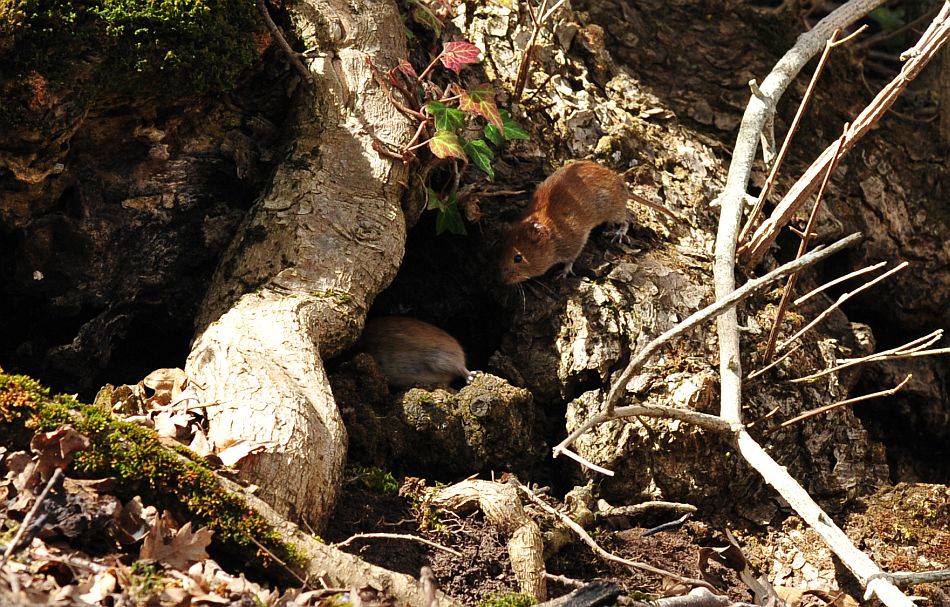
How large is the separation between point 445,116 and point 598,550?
2308 mm

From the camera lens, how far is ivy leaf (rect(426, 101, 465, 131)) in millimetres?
4738

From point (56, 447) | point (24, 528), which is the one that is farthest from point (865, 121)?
point (24, 528)

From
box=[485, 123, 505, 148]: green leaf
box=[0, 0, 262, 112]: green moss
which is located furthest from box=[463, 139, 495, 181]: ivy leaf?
box=[0, 0, 262, 112]: green moss

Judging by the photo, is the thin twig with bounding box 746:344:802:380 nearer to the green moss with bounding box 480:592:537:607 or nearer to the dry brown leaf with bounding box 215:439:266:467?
the green moss with bounding box 480:592:537:607

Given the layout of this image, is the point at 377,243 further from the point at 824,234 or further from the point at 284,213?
the point at 824,234

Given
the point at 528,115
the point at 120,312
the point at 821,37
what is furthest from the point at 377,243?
the point at 821,37

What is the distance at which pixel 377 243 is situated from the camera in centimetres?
449

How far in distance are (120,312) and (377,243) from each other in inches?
50.6

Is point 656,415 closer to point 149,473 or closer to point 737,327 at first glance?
point 737,327

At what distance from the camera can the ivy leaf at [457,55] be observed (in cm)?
482

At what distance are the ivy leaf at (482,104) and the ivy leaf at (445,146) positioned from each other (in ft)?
0.69

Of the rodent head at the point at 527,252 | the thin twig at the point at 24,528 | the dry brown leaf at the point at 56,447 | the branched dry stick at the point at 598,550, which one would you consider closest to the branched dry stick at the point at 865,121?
the rodent head at the point at 527,252

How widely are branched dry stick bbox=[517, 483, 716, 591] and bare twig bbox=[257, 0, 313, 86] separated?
91.8 inches

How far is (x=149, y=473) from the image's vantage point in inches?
123
